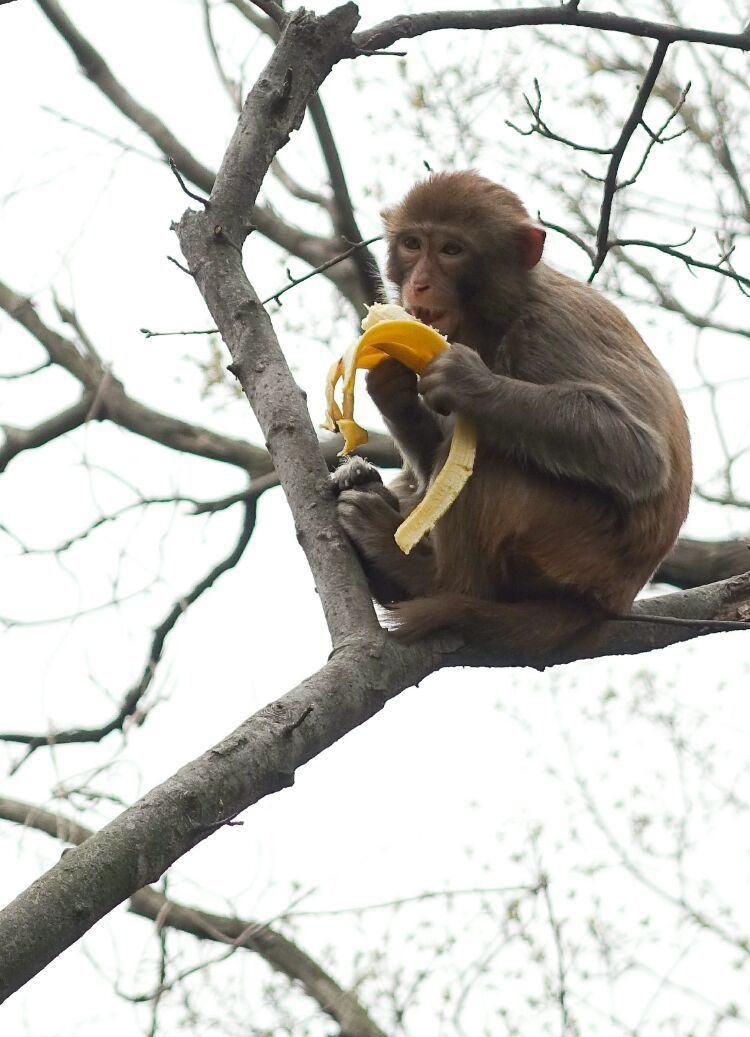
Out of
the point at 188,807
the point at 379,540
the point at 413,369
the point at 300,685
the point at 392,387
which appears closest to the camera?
the point at 188,807

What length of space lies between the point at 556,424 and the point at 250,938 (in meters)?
3.96

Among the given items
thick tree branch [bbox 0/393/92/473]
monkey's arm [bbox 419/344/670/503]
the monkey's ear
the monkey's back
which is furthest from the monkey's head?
thick tree branch [bbox 0/393/92/473]

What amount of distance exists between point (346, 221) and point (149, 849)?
605cm

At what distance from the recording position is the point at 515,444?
458 centimetres

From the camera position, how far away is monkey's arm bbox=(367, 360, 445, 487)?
4.92 m

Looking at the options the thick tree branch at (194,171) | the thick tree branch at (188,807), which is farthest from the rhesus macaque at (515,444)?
the thick tree branch at (194,171)

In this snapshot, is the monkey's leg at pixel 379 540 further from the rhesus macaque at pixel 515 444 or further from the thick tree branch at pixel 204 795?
the thick tree branch at pixel 204 795

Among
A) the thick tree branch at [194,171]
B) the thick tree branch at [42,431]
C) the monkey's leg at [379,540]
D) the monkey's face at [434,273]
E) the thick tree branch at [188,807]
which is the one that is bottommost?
the thick tree branch at [188,807]

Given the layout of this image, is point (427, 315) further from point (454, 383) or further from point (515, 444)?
point (515, 444)

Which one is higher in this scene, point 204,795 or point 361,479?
point 361,479

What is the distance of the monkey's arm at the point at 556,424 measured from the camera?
4.50 m

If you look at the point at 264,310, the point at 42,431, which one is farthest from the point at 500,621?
the point at 42,431

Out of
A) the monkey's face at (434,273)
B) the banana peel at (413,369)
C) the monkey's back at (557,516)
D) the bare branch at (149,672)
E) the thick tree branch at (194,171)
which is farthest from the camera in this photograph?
the thick tree branch at (194,171)

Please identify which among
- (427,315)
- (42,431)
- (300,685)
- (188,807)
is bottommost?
(188,807)
